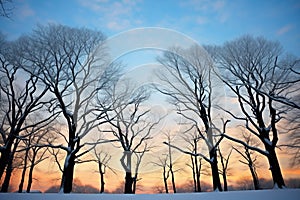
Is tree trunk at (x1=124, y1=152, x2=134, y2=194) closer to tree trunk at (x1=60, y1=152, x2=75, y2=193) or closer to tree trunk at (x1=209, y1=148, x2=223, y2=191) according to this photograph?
tree trunk at (x1=60, y1=152, x2=75, y2=193)

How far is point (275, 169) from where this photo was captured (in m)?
12.5

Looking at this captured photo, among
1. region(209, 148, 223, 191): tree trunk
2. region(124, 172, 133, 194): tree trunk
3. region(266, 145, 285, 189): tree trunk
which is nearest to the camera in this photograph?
region(266, 145, 285, 189): tree trunk

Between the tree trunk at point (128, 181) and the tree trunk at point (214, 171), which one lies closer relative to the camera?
the tree trunk at point (214, 171)

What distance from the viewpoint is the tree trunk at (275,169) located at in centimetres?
1207

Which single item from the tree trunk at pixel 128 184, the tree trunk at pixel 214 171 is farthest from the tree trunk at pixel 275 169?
the tree trunk at pixel 128 184

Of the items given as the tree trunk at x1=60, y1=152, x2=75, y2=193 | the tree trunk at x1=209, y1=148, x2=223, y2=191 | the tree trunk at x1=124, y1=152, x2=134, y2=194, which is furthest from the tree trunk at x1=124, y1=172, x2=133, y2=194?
the tree trunk at x1=209, y1=148, x2=223, y2=191

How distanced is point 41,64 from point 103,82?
14.2ft

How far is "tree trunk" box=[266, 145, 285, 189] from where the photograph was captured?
12.1 meters

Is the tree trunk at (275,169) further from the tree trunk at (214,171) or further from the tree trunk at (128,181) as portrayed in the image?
the tree trunk at (128,181)

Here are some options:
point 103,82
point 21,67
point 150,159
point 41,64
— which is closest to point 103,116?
point 103,82

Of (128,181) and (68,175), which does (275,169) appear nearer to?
(128,181)

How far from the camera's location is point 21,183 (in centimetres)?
2261

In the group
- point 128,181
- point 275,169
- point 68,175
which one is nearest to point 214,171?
point 275,169

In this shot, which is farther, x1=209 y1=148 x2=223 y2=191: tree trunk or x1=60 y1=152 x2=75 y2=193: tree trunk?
x1=209 y1=148 x2=223 y2=191: tree trunk
